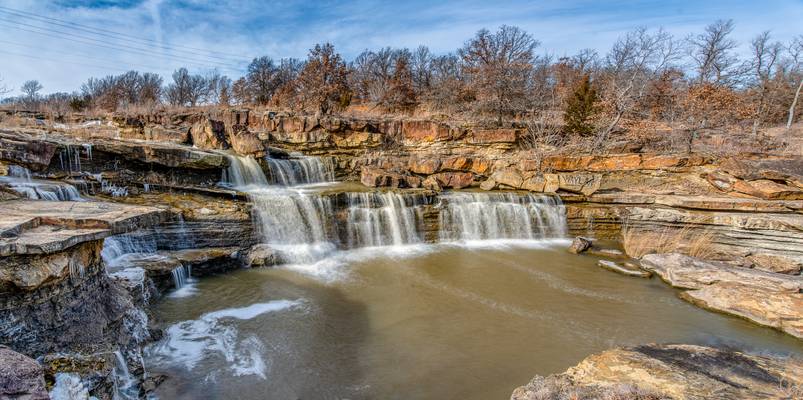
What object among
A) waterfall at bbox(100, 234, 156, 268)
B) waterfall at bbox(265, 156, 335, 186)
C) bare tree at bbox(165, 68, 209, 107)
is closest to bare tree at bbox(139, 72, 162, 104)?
bare tree at bbox(165, 68, 209, 107)

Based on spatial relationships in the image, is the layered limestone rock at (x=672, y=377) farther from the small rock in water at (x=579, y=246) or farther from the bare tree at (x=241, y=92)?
the bare tree at (x=241, y=92)

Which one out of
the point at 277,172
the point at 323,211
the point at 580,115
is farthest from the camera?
the point at 580,115

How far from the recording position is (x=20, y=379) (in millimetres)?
2527

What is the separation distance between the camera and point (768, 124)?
2400 cm

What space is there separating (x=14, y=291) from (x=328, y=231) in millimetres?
7938

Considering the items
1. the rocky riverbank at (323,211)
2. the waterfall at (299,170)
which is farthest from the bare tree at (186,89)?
the waterfall at (299,170)

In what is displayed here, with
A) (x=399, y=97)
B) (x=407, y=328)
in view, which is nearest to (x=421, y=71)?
(x=399, y=97)

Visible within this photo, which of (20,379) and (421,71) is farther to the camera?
(421,71)

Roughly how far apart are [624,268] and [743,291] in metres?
2.55

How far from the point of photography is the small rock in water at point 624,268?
9.59m

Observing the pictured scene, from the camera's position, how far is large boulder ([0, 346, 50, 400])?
7.91ft

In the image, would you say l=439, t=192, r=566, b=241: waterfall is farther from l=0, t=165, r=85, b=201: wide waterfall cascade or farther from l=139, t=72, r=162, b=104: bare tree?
l=139, t=72, r=162, b=104: bare tree

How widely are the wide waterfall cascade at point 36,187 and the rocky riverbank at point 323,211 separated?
0.04m

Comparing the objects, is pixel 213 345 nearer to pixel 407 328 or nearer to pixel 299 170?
pixel 407 328
